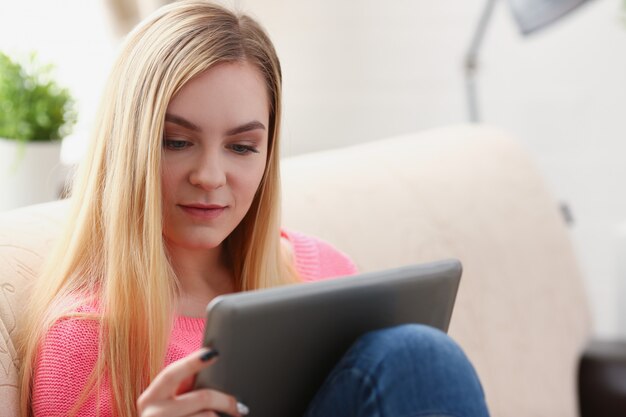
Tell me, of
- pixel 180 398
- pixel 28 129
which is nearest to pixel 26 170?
pixel 28 129

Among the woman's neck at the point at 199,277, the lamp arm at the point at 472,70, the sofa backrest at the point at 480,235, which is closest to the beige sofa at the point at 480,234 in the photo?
the sofa backrest at the point at 480,235

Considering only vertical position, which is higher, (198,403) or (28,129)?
(28,129)

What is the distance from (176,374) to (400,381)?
0.71ft

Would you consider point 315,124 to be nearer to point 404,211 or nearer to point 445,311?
point 404,211

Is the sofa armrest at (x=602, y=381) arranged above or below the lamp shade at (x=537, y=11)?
below

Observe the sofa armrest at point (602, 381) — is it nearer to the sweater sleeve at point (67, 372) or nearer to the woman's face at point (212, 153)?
the woman's face at point (212, 153)

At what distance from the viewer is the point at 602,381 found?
1.64 metres

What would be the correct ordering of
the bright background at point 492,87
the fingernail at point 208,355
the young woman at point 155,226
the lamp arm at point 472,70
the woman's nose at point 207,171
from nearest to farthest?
the fingernail at point 208,355
the young woman at point 155,226
the woman's nose at point 207,171
the lamp arm at point 472,70
the bright background at point 492,87

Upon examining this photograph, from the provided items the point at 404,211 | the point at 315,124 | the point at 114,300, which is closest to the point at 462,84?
the point at 315,124

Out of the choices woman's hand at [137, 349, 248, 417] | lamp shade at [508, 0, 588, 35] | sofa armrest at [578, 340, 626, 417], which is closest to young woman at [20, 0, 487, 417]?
woman's hand at [137, 349, 248, 417]

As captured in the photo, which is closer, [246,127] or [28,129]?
[246,127]

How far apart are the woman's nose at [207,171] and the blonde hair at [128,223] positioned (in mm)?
49

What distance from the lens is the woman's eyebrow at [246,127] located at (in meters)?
1.09

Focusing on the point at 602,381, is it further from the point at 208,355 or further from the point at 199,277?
the point at 208,355
